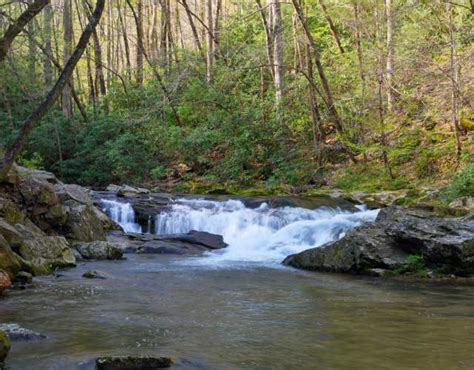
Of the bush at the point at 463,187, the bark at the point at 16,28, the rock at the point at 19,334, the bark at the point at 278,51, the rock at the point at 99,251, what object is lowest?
the rock at the point at 19,334

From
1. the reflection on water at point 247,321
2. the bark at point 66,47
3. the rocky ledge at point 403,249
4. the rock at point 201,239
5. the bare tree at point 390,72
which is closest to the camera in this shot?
the reflection on water at point 247,321

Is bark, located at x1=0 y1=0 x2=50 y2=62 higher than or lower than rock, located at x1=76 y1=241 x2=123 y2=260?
higher

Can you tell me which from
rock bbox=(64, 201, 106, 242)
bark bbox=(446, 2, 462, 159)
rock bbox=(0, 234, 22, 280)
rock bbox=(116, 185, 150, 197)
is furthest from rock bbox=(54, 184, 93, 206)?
bark bbox=(446, 2, 462, 159)

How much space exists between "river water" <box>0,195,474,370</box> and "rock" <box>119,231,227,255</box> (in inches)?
56.4

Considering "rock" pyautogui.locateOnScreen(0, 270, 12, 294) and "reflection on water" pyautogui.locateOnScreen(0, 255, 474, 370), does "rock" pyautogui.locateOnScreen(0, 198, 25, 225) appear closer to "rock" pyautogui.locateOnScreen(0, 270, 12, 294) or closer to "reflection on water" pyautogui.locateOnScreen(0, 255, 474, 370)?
"reflection on water" pyautogui.locateOnScreen(0, 255, 474, 370)

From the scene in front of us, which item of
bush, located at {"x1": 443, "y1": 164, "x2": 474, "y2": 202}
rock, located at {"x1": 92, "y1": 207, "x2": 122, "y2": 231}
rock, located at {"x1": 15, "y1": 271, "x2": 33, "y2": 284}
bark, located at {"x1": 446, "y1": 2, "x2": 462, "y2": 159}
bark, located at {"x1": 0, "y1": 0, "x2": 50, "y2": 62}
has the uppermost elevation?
bark, located at {"x1": 446, "y1": 2, "x2": 462, "y2": 159}

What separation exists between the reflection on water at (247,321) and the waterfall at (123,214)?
6.12 metres

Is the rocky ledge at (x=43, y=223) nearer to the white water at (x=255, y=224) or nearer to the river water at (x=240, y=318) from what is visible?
the river water at (x=240, y=318)

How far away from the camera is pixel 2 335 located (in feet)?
14.4

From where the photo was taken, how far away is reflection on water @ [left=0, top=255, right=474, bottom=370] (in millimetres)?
4688

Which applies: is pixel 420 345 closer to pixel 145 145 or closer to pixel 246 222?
pixel 246 222

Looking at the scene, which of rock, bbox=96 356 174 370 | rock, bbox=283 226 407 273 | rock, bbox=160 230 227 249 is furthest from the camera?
rock, bbox=160 230 227 249

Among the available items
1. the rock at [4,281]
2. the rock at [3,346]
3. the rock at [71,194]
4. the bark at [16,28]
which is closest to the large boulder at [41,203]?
the rock at [71,194]

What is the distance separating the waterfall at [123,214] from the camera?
15.6 m
